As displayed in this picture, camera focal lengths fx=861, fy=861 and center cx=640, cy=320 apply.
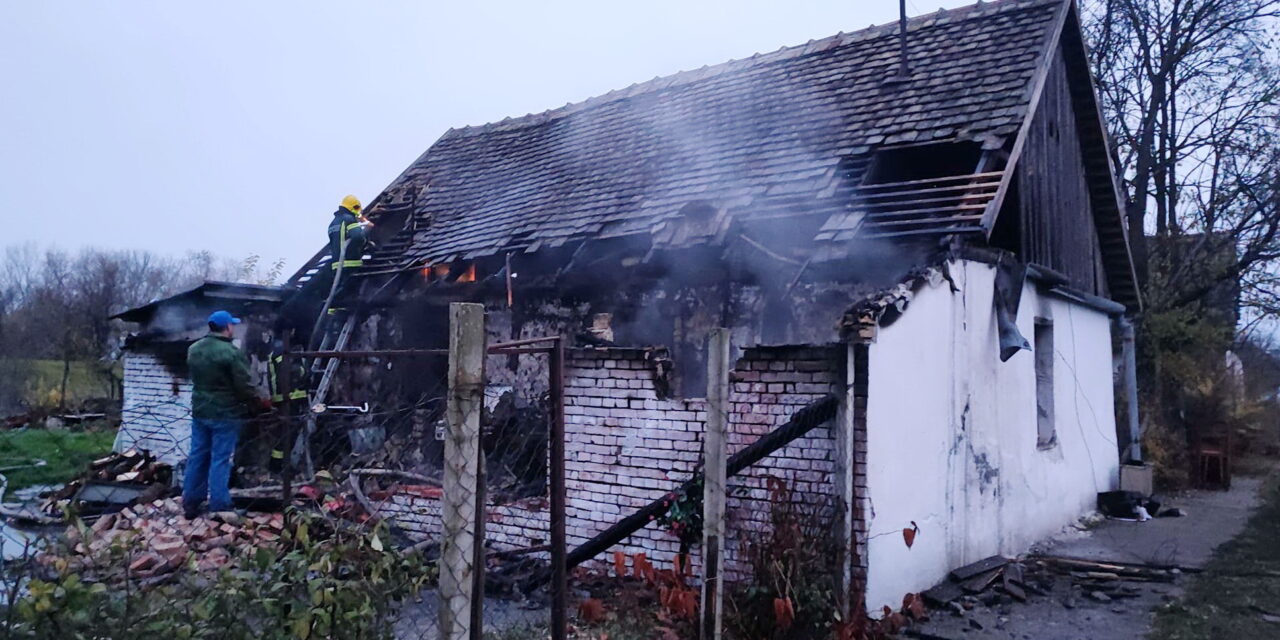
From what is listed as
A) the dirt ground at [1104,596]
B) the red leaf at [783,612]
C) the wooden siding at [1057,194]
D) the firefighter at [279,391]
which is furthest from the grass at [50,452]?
the wooden siding at [1057,194]

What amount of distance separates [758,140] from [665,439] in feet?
15.3

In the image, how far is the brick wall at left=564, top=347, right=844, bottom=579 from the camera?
593 cm

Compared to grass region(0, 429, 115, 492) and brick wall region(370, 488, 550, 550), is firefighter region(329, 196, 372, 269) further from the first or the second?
brick wall region(370, 488, 550, 550)

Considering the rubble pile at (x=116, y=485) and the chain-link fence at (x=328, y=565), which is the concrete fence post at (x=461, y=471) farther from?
the rubble pile at (x=116, y=485)

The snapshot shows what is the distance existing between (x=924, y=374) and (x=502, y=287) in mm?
5254

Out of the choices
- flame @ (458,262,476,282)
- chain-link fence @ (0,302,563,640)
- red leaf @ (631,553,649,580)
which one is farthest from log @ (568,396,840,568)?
flame @ (458,262,476,282)

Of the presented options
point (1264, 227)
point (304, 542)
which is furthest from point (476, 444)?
point (1264, 227)

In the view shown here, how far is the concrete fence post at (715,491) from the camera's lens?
4305 millimetres

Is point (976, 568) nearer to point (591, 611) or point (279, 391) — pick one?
point (591, 611)

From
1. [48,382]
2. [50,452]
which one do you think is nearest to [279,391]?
[50,452]

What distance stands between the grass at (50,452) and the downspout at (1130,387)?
1419 centimetres

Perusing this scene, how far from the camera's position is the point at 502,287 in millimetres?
10148

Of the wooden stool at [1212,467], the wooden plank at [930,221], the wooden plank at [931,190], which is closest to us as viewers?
the wooden plank at [930,221]

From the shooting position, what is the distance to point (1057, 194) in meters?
10.5
